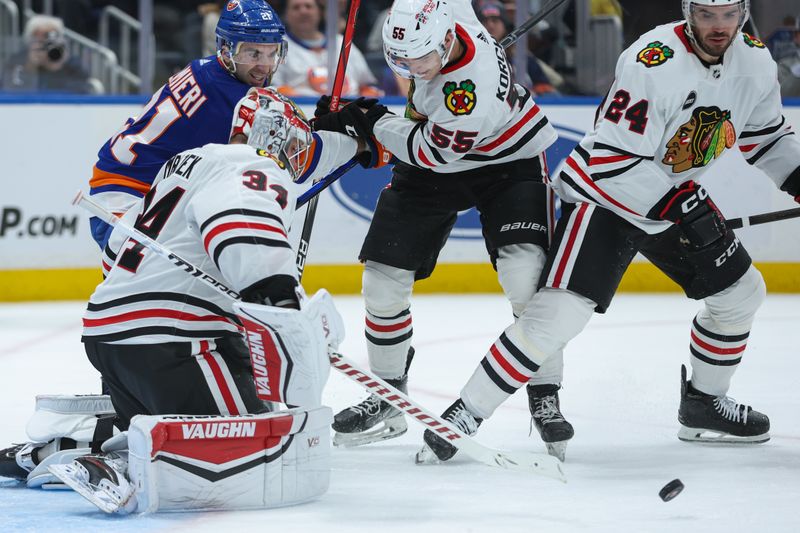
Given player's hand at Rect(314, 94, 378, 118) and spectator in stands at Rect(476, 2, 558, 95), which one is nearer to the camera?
player's hand at Rect(314, 94, 378, 118)

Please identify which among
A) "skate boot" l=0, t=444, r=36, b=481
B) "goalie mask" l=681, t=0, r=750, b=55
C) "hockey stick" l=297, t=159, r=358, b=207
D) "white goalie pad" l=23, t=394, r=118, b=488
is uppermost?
"goalie mask" l=681, t=0, r=750, b=55

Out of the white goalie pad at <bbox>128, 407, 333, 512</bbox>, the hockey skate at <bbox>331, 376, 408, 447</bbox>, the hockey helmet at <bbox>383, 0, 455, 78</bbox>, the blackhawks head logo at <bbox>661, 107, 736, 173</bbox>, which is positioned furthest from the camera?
the hockey skate at <bbox>331, 376, 408, 447</bbox>

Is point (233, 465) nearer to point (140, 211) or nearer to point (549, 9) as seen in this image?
point (140, 211)

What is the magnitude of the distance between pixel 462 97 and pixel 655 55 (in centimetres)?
43

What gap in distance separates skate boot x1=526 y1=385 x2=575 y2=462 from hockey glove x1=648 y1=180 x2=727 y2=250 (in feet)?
1.58

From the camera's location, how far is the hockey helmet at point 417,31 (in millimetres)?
2719

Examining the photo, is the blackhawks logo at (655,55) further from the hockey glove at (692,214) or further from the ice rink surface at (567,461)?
the ice rink surface at (567,461)

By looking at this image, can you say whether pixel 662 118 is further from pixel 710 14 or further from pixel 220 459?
pixel 220 459

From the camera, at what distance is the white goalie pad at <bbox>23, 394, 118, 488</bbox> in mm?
2541

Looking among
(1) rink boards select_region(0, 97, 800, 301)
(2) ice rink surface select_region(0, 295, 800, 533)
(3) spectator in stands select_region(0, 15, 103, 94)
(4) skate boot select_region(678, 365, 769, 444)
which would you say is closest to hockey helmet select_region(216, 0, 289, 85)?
(2) ice rink surface select_region(0, 295, 800, 533)

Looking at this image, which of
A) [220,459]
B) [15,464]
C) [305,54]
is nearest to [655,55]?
[220,459]

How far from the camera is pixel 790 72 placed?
5.80m

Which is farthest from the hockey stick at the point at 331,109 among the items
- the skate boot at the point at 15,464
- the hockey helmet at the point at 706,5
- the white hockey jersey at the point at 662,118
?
the hockey helmet at the point at 706,5

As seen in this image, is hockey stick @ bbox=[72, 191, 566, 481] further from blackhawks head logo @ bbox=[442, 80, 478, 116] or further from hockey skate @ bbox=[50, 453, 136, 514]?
blackhawks head logo @ bbox=[442, 80, 478, 116]
